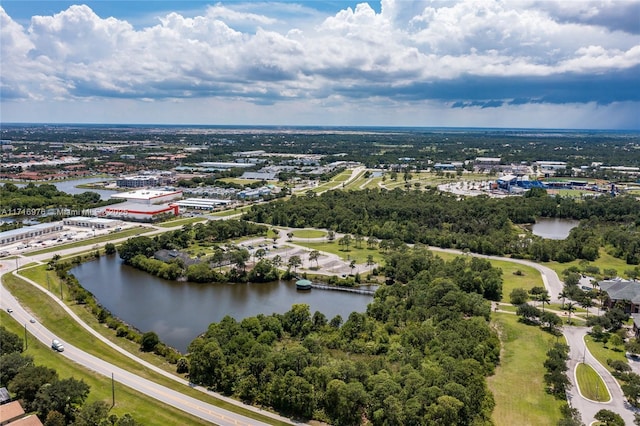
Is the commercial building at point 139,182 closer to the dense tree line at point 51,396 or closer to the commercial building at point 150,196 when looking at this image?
the commercial building at point 150,196

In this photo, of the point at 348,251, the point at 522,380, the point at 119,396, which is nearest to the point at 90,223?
the point at 348,251

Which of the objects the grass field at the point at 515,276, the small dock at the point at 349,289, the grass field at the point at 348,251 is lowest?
the small dock at the point at 349,289

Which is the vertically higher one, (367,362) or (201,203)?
(201,203)

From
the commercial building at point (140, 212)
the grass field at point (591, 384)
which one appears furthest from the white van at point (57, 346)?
the commercial building at point (140, 212)

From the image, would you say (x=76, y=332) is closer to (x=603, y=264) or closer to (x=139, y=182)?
(x=603, y=264)

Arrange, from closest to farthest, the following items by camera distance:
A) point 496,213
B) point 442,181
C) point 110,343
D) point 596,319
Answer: point 110,343
point 596,319
point 496,213
point 442,181

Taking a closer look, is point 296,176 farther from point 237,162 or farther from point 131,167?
point 131,167

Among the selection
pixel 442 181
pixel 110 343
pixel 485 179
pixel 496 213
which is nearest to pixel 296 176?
pixel 442 181
